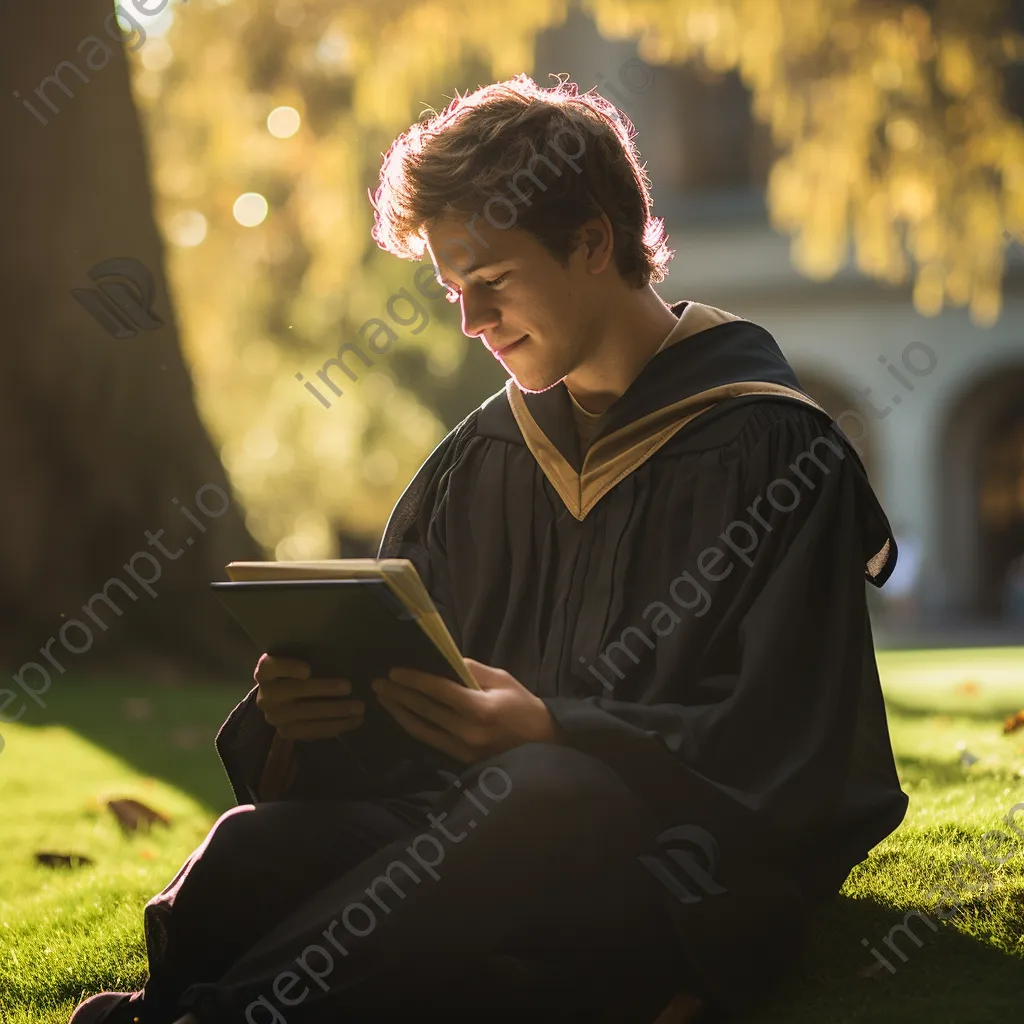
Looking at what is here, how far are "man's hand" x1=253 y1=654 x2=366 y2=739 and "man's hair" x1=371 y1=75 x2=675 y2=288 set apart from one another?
0.85 m

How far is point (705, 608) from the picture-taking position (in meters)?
2.48

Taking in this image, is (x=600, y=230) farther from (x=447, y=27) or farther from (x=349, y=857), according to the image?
(x=447, y=27)

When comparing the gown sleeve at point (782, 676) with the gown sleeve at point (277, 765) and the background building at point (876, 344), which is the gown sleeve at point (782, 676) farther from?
the background building at point (876, 344)

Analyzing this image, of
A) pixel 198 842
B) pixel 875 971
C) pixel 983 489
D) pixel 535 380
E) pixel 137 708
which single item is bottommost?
pixel 983 489

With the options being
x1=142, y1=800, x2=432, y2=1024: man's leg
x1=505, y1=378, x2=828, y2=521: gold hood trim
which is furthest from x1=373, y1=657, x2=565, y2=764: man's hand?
x1=505, y1=378, x2=828, y2=521: gold hood trim

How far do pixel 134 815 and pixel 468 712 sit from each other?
7.98 ft

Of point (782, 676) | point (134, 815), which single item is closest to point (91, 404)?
point (134, 815)

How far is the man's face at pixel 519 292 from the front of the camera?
2635 mm

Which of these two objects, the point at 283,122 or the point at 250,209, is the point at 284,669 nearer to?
the point at 283,122

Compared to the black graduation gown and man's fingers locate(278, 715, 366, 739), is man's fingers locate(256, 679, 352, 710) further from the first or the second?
the black graduation gown

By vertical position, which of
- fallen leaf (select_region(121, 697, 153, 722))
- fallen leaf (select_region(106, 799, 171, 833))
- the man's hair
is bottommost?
fallen leaf (select_region(121, 697, 153, 722))

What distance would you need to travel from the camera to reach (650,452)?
2.66 m

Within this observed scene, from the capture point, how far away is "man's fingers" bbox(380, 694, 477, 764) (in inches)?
90.0

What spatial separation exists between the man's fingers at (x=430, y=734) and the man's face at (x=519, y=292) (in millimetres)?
728
